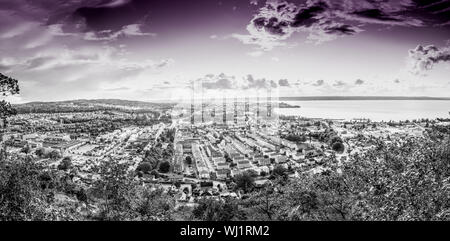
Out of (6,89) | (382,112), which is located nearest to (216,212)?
(6,89)

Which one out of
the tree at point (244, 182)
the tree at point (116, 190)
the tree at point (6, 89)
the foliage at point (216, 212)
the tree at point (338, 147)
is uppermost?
the tree at point (6, 89)

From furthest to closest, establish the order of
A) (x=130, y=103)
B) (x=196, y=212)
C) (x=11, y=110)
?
(x=130, y=103), (x=196, y=212), (x=11, y=110)

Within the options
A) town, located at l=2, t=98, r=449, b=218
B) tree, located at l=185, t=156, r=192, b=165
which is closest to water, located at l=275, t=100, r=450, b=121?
town, located at l=2, t=98, r=449, b=218

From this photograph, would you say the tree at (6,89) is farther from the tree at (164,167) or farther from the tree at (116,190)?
the tree at (164,167)

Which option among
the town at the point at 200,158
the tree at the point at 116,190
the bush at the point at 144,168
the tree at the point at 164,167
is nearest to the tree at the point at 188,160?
the town at the point at 200,158

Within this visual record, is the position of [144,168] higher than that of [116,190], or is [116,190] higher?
[116,190]

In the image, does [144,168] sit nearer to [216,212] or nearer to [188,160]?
[188,160]

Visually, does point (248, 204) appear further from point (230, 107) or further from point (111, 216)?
point (230, 107)
